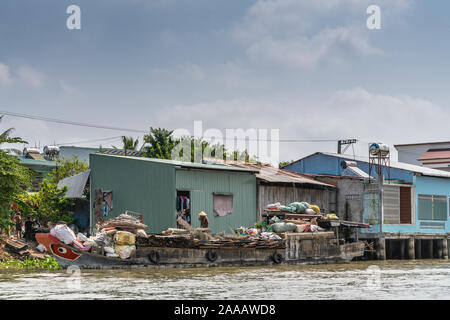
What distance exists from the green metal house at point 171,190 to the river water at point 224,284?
4.57 metres

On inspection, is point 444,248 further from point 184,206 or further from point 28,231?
point 28,231

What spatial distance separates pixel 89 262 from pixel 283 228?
7521mm

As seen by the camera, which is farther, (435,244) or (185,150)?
(185,150)

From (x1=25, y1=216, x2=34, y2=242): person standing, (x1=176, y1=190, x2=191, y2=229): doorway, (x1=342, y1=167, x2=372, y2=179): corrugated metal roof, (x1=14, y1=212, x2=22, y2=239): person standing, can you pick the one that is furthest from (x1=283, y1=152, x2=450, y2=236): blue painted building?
(x1=14, y1=212, x2=22, y2=239): person standing

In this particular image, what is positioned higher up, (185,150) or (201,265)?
(185,150)

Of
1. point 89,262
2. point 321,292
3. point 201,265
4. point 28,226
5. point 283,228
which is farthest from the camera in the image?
point 28,226

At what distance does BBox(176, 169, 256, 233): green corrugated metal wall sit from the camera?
24.1m

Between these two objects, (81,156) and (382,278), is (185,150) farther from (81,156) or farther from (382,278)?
(382,278)

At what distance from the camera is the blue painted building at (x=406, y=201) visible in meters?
28.0

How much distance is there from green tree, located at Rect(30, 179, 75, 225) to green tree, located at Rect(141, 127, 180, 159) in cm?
1307

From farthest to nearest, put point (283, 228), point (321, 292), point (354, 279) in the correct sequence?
point (283, 228), point (354, 279), point (321, 292)

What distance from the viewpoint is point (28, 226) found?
26.3 metres

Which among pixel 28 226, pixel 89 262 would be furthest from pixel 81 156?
pixel 89 262

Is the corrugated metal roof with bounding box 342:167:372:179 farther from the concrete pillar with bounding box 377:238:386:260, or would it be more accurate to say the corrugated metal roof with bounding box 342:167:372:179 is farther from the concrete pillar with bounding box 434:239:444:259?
the concrete pillar with bounding box 434:239:444:259
